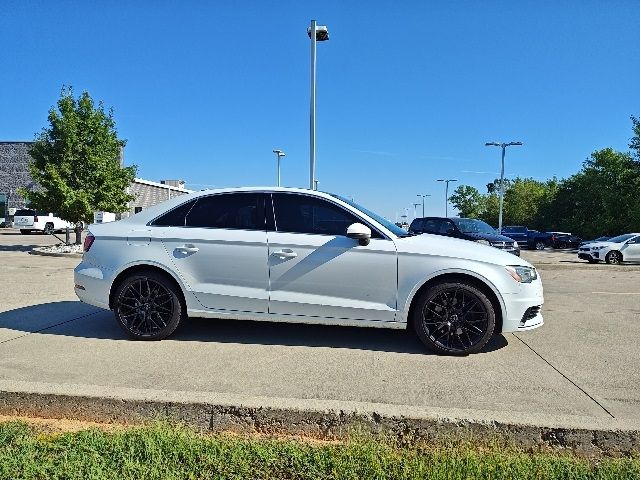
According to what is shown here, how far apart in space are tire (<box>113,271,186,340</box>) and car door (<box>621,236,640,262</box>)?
20.4 meters

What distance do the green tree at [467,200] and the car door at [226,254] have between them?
302 feet

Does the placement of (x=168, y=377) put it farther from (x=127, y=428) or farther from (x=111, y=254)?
(x=111, y=254)

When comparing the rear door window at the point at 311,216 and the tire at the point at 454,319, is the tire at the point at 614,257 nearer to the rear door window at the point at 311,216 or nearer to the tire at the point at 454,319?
the tire at the point at 454,319

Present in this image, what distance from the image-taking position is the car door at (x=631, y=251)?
19.3m

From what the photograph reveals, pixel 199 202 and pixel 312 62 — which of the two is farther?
pixel 312 62

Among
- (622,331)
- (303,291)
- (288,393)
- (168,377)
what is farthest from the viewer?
(622,331)

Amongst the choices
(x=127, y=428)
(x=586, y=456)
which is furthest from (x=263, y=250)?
(x=586, y=456)

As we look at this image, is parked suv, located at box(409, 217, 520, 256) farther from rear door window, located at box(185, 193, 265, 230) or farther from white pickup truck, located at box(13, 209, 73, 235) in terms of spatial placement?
white pickup truck, located at box(13, 209, 73, 235)

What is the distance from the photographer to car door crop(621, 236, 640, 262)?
19297 mm

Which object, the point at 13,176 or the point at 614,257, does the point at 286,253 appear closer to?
the point at 614,257

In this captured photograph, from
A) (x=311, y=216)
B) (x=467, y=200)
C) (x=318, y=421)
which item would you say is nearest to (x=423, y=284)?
(x=311, y=216)

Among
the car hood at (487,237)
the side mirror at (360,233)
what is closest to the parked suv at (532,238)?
the car hood at (487,237)

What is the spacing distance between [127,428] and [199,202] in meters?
2.57

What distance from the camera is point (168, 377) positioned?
3.67 m
